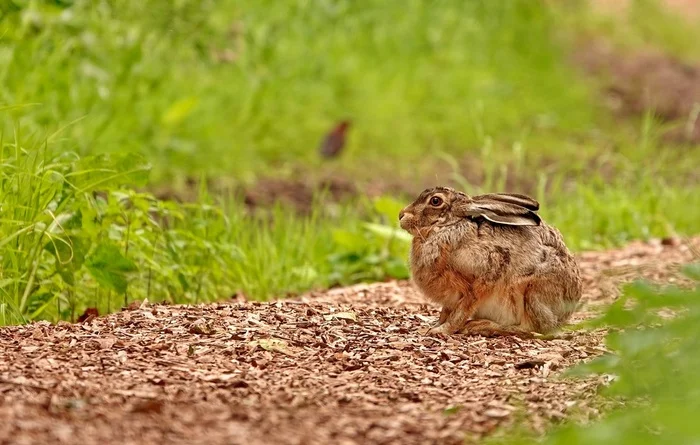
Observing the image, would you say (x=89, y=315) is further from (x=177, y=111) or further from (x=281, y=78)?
(x=281, y=78)

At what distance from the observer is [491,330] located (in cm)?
479

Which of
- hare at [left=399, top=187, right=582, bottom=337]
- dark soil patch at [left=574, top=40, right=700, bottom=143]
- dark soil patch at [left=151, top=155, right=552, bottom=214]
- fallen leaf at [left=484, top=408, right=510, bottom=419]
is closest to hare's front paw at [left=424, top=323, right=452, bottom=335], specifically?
hare at [left=399, top=187, right=582, bottom=337]

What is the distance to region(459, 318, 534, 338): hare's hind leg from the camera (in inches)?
188

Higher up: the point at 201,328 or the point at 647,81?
the point at 647,81

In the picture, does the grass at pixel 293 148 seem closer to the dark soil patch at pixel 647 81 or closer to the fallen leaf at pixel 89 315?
the fallen leaf at pixel 89 315

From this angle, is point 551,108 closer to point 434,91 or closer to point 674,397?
point 434,91

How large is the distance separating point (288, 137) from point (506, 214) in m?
5.99

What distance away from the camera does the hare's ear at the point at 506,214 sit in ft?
15.8

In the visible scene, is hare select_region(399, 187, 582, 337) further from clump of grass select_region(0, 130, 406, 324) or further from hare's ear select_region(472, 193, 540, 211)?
clump of grass select_region(0, 130, 406, 324)

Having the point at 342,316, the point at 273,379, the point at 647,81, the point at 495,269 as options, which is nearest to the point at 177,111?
the point at 342,316

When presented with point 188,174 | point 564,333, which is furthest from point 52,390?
point 188,174

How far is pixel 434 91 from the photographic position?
12141 millimetres

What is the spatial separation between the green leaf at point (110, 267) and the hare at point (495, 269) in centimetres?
117

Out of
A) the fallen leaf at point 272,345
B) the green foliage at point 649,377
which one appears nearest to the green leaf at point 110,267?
the fallen leaf at point 272,345
